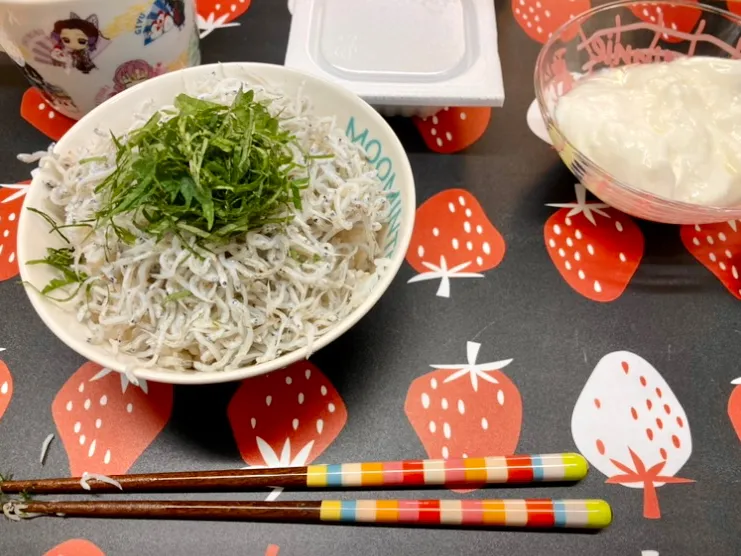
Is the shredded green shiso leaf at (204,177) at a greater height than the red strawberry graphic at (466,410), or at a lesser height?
greater

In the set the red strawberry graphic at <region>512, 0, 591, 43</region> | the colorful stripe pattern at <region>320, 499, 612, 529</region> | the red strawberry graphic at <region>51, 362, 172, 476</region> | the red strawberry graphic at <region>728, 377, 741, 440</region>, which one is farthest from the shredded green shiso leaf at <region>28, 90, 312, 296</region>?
the red strawberry graphic at <region>512, 0, 591, 43</region>

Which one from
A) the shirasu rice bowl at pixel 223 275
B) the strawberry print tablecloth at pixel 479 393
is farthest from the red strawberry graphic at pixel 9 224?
the shirasu rice bowl at pixel 223 275

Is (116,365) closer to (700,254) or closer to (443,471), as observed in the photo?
(443,471)

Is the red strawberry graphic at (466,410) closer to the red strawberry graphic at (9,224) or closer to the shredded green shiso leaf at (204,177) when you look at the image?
the shredded green shiso leaf at (204,177)

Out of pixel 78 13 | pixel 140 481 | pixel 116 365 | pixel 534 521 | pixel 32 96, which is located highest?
pixel 78 13

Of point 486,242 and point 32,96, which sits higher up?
point 32,96

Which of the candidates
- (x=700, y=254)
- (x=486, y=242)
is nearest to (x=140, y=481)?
(x=486, y=242)
